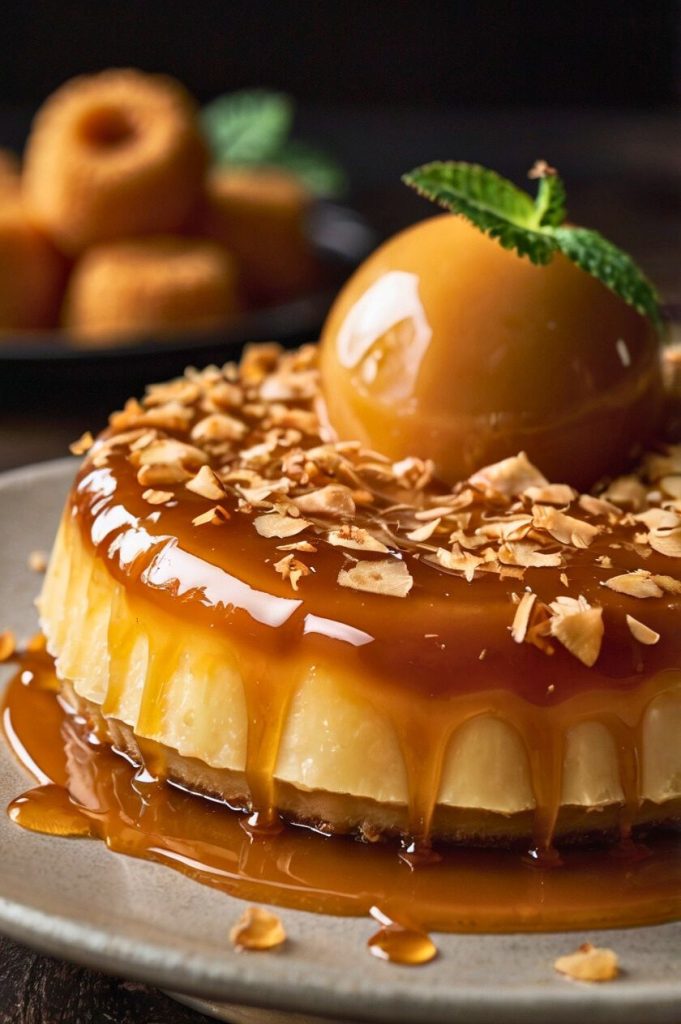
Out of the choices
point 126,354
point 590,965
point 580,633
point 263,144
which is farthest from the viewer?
point 263,144

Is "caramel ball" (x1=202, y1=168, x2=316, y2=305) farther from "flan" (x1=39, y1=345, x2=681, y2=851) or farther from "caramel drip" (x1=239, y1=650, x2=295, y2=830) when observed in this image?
"caramel drip" (x1=239, y1=650, x2=295, y2=830)

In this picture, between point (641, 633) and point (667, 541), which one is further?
point (667, 541)

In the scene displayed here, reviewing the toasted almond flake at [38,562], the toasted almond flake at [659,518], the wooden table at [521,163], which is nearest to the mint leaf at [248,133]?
the wooden table at [521,163]

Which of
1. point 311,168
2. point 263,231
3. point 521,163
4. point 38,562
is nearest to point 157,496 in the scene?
point 38,562

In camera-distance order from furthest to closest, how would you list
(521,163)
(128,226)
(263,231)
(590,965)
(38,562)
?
1. (521,163)
2. (263,231)
3. (128,226)
4. (38,562)
5. (590,965)

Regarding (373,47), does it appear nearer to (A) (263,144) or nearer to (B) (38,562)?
(A) (263,144)
